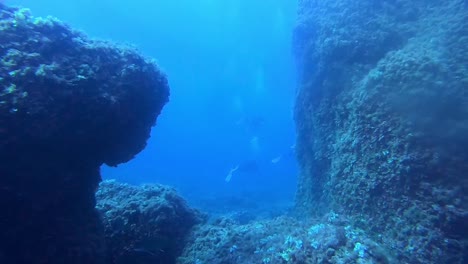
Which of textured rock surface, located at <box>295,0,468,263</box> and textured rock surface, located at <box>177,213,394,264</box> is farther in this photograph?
textured rock surface, located at <box>295,0,468,263</box>

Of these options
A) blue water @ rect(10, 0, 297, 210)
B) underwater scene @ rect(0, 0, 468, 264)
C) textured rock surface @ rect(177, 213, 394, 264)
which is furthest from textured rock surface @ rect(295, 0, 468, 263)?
blue water @ rect(10, 0, 297, 210)

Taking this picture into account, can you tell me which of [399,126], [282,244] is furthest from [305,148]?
[282,244]

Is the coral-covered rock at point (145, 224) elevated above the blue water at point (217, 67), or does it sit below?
below

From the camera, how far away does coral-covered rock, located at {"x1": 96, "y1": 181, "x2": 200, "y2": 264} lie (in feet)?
21.2

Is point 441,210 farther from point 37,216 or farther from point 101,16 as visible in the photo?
point 101,16

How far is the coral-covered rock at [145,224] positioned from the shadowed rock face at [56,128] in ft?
3.69

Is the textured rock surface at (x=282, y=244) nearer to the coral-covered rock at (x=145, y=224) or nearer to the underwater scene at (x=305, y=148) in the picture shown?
the underwater scene at (x=305, y=148)

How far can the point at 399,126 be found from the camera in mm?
6445

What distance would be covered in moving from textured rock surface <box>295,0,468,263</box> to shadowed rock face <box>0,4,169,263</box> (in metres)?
4.90

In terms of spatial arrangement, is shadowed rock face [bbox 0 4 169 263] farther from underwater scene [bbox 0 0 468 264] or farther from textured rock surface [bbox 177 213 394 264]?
textured rock surface [bbox 177 213 394 264]

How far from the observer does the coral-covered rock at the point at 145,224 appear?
255 inches

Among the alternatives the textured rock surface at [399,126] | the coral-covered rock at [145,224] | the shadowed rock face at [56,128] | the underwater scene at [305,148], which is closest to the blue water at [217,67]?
the textured rock surface at [399,126]

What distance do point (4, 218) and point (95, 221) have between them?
4.73 feet

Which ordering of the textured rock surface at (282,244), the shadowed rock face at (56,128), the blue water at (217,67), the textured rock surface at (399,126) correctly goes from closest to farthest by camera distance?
the shadowed rock face at (56,128), the textured rock surface at (282,244), the textured rock surface at (399,126), the blue water at (217,67)
